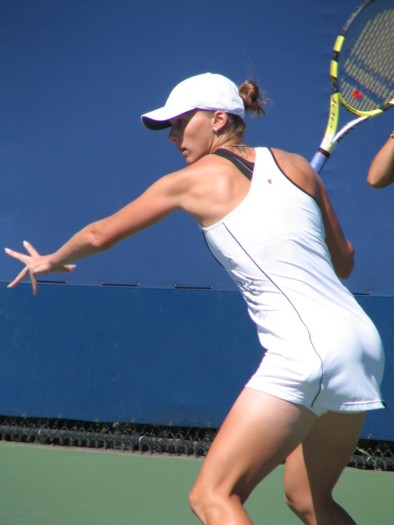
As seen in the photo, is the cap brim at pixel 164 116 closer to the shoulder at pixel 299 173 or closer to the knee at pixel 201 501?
the shoulder at pixel 299 173

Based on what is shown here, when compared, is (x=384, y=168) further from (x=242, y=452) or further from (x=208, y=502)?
(x=208, y=502)

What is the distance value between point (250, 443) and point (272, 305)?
367mm

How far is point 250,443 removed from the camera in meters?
2.74

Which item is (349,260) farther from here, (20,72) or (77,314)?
(20,72)

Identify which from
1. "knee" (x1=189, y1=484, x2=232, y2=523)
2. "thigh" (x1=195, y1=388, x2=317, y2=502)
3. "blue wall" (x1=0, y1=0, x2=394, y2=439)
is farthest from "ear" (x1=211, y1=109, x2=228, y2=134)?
"blue wall" (x1=0, y1=0, x2=394, y2=439)

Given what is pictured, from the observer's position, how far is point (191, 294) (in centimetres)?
634

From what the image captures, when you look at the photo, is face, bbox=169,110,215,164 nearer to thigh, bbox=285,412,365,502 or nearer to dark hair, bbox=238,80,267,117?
dark hair, bbox=238,80,267,117

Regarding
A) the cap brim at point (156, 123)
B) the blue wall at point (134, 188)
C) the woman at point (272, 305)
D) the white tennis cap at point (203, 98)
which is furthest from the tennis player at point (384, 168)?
the blue wall at point (134, 188)

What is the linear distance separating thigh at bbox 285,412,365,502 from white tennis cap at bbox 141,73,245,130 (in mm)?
903

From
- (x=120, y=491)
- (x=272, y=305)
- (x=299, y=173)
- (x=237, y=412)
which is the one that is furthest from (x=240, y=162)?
(x=120, y=491)

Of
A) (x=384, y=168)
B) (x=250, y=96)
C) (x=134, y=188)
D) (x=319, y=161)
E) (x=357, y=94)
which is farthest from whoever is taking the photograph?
(x=134, y=188)

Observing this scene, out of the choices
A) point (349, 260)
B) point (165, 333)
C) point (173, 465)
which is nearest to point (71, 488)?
point (173, 465)

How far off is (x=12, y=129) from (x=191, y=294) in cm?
163

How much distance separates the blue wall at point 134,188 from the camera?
6039mm
